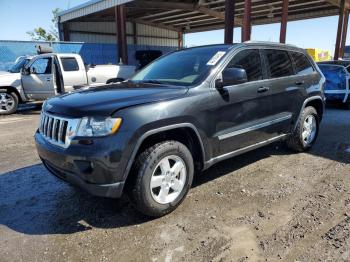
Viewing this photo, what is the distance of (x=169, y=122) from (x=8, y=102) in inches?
354

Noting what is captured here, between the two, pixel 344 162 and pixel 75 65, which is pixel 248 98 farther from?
pixel 75 65

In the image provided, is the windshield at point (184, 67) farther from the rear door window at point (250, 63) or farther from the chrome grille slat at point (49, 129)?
the chrome grille slat at point (49, 129)

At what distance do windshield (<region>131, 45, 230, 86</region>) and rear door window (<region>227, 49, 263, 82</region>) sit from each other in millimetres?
196

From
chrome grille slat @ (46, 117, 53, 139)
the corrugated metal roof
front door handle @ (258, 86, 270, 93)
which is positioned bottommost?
chrome grille slat @ (46, 117, 53, 139)

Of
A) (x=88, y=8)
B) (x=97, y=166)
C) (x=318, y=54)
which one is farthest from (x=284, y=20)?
(x=318, y=54)

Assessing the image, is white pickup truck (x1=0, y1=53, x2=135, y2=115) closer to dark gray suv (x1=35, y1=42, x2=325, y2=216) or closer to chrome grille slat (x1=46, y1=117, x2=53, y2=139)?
dark gray suv (x1=35, y1=42, x2=325, y2=216)

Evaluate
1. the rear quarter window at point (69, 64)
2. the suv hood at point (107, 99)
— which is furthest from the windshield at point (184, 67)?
the rear quarter window at point (69, 64)

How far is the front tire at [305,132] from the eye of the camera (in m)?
5.17

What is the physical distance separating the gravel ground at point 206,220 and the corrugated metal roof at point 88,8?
1533 centimetres

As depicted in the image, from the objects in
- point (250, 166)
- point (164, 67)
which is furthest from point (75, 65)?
point (250, 166)

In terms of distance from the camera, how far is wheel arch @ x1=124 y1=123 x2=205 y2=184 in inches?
119

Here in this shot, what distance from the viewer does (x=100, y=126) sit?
2.91m

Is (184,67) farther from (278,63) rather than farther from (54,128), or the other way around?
(54,128)

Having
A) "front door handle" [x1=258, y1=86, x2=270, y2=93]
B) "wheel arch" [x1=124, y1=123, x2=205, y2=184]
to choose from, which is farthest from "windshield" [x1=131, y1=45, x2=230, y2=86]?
"front door handle" [x1=258, y1=86, x2=270, y2=93]
